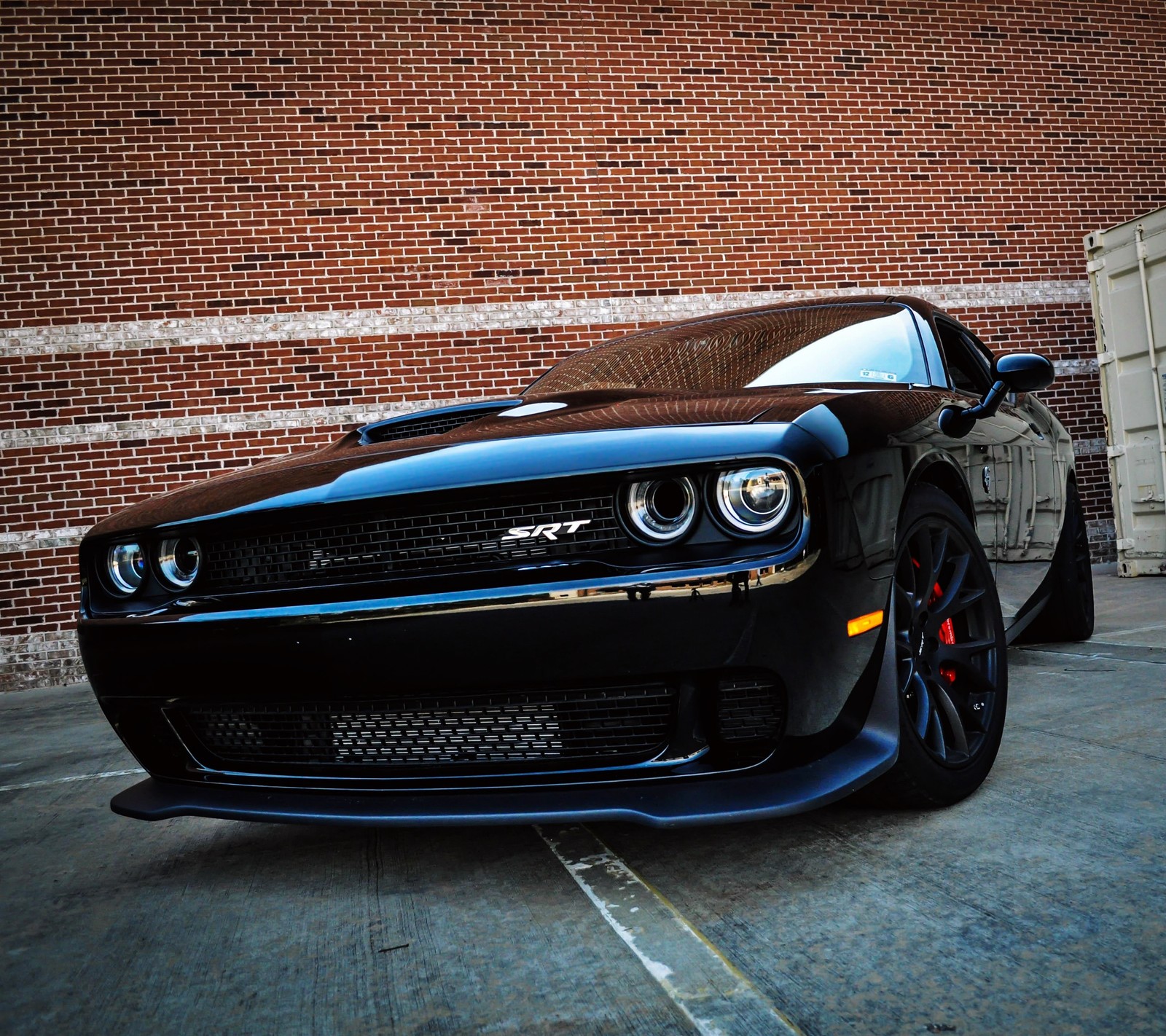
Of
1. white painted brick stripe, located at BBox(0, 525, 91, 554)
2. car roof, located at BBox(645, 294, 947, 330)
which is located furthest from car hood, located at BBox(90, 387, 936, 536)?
white painted brick stripe, located at BBox(0, 525, 91, 554)

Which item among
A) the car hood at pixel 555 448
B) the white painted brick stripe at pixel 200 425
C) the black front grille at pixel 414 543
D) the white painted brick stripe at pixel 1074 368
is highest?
the white painted brick stripe at pixel 200 425

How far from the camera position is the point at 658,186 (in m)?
8.12

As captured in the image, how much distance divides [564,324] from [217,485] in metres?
5.74

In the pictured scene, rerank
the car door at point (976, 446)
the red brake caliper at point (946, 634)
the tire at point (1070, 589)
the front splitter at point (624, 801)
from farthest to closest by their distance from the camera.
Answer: the tire at point (1070, 589)
the car door at point (976, 446)
the red brake caliper at point (946, 634)
the front splitter at point (624, 801)

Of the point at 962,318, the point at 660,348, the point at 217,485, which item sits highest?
the point at 962,318

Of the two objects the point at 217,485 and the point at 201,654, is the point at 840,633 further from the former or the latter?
the point at 217,485

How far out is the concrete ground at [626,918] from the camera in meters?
1.48

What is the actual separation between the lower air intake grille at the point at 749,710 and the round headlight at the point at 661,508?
287 millimetres

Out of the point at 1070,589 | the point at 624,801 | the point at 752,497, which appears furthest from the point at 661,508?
the point at 1070,589

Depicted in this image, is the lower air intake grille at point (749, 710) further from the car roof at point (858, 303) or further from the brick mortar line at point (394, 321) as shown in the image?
the brick mortar line at point (394, 321)

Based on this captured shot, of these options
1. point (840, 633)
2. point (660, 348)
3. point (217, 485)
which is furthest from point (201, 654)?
point (660, 348)

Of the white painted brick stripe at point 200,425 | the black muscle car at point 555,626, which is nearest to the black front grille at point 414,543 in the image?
the black muscle car at point 555,626

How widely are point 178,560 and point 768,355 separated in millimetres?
1724

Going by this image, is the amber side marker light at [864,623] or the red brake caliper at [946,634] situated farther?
the red brake caliper at [946,634]
